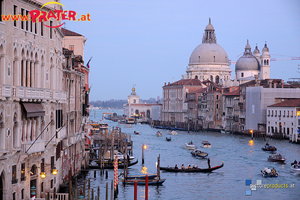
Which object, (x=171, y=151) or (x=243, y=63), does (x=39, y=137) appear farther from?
(x=243, y=63)

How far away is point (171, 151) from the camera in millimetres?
45219

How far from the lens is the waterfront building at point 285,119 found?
5331 centimetres

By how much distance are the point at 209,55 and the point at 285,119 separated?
6226cm

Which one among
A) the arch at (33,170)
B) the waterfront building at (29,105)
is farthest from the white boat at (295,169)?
the arch at (33,170)

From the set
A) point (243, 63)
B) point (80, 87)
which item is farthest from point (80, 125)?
point (243, 63)

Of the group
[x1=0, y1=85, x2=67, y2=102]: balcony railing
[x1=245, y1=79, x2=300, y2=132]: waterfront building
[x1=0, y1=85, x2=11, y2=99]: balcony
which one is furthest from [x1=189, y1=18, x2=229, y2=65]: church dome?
[x1=0, y1=85, x2=11, y2=99]: balcony

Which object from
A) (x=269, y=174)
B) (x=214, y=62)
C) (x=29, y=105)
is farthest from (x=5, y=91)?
(x=214, y=62)

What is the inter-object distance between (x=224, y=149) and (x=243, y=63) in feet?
222

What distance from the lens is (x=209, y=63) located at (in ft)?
386

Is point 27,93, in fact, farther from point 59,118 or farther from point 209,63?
point 209,63

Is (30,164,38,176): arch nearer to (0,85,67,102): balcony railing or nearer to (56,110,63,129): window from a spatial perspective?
(0,85,67,102): balcony railing

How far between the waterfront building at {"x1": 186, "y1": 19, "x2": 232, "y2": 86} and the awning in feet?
336

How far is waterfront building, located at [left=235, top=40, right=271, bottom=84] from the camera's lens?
108m

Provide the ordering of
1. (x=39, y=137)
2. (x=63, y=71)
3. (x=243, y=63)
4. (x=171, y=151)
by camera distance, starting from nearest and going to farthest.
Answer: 1. (x=39, y=137)
2. (x=63, y=71)
3. (x=171, y=151)
4. (x=243, y=63)
